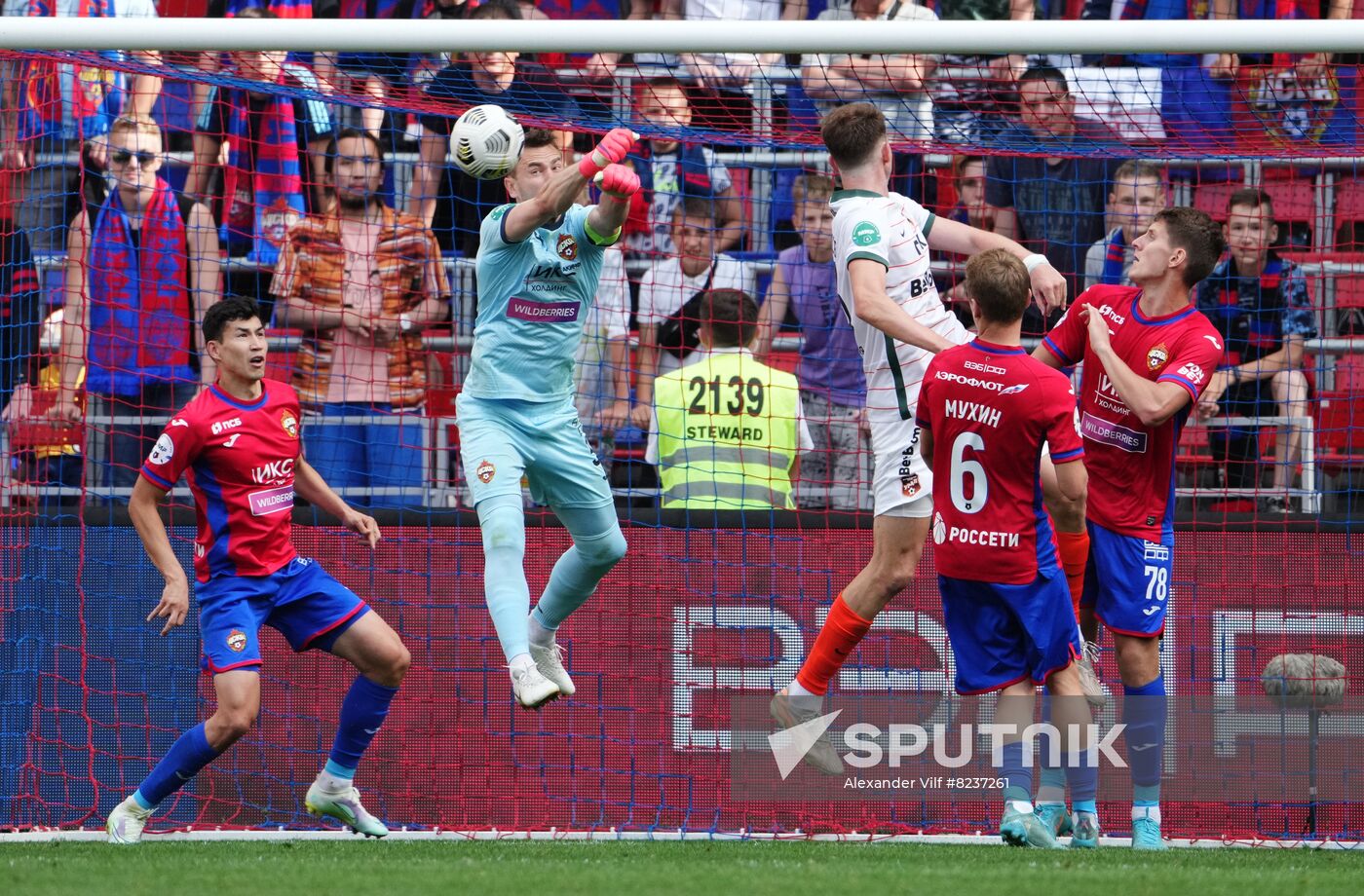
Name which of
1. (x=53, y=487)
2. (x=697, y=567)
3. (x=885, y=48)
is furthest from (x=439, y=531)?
(x=885, y=48)

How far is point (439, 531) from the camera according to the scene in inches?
321

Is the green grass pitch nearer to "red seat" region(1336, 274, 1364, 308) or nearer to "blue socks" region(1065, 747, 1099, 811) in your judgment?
"blue socks" region(1065, 747, 1099, 811)

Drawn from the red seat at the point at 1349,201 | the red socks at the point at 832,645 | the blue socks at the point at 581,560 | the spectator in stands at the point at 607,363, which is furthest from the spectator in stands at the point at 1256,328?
the blue socks at the point at 581,560

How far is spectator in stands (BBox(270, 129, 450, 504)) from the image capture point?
865cm

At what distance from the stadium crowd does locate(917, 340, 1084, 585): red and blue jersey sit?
7.41 ft

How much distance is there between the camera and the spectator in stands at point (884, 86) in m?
8.14

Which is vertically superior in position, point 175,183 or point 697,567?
point 175,183

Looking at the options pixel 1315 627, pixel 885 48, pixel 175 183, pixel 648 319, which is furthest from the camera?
pixel 175 183

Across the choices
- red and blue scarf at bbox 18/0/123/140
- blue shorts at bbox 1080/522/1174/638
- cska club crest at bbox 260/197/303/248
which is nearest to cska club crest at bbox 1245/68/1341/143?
Result: blue shorts at bbox 1080/522/1174/638

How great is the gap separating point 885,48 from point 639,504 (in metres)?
3.66

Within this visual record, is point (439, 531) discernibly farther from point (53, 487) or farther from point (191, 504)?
point (53, 487)

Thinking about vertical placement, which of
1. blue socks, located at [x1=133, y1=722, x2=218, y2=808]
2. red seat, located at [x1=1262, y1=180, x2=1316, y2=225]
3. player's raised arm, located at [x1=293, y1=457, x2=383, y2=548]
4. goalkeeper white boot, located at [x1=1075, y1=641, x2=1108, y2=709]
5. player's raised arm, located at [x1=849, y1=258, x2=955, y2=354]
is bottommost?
blue socks, located at [x1=133, y1=722, x2=218, y2=808]

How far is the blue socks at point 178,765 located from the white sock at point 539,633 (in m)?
1.42

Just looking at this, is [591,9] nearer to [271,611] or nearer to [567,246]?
[567,246]
